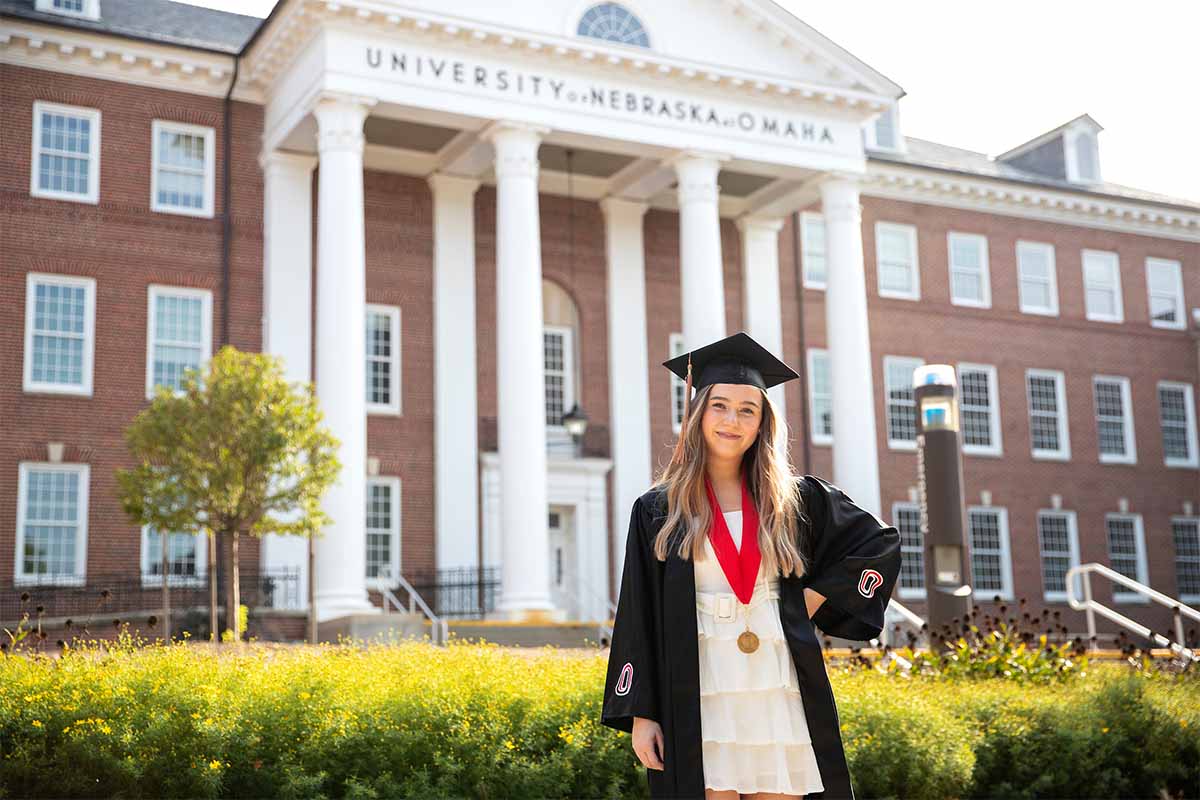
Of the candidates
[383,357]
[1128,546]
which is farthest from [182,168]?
[1128,546]

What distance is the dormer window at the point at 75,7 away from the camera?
Result: 88.3ft

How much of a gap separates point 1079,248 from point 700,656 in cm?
3538

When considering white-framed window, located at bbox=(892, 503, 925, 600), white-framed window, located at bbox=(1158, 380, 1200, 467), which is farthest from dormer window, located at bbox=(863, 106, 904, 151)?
white-framed window, located at bbox=(1158, 380, 1200, 467)

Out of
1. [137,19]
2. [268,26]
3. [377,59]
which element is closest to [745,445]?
[377,59]

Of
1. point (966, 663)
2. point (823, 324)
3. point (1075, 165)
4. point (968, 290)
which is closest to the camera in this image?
point (966, 663)

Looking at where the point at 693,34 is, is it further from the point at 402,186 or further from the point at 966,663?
the point at 966,663

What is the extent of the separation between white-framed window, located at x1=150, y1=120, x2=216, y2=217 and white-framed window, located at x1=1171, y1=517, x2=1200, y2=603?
2619 centimetres

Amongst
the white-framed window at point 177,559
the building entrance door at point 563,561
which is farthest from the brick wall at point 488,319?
the building entrance door at point 563,561

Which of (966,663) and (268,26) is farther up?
(268,26)

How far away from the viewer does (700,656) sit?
5066 mm

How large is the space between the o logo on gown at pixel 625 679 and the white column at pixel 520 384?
19537 mm

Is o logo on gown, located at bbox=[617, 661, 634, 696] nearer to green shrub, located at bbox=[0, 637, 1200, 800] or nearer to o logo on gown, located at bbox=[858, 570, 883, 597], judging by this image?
o logo on gown, located at bbox=[858, 570, 883, 597]

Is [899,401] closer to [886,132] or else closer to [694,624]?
[886,132]

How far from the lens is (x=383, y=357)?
28.5 metres
